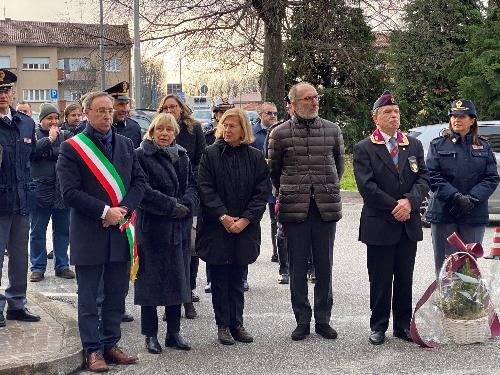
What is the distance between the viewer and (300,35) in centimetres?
2903

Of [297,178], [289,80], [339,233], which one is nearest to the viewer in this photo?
[297,178]

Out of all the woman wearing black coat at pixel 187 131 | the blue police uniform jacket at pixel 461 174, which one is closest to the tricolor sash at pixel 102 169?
the woman wearing black coat at pixel 187 131

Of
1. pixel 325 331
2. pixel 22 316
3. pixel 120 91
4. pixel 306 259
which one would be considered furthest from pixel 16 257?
pixel 325 331

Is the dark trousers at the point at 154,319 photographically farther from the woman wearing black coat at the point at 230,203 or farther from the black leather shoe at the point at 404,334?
the black leather shoe at the point at 404,334

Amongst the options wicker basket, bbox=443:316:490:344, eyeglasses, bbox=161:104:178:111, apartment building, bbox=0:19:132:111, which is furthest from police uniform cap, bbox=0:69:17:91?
apartment building, bbox=0:19:132:111

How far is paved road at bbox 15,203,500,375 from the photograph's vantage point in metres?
6.78

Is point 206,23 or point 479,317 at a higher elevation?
point 206,23

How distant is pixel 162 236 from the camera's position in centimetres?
729

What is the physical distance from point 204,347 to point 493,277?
2.52 meters

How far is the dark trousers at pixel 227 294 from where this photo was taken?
7688mm

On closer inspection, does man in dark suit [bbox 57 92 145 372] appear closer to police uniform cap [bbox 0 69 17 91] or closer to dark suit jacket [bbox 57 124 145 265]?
dark suit jacket [bbox 57 124 145 265]

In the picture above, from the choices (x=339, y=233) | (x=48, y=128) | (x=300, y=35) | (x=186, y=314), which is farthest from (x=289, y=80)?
(x=186, y=314)

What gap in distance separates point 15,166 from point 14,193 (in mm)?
226

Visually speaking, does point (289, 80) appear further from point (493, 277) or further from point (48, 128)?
point (493, 277)
